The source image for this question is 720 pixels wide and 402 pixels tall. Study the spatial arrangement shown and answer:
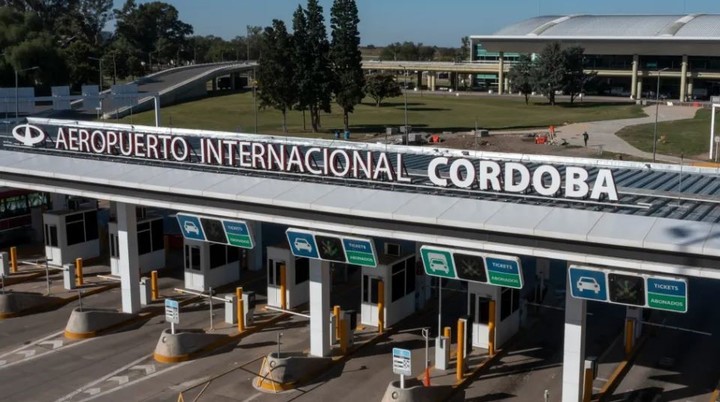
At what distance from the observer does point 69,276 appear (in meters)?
30.8

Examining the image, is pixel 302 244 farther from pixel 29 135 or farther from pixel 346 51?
pixel 346 51

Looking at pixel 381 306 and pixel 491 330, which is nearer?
pixel 491 330

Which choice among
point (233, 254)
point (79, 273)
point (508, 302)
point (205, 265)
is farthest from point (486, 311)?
point (79, 273)

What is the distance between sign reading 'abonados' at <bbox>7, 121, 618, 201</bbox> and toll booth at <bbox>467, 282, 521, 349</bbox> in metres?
3.67

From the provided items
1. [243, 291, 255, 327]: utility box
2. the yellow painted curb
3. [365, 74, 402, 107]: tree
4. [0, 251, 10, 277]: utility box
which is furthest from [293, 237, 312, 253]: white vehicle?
[365, 74, 402, 107]: tree

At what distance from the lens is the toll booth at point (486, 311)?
79.0 ft

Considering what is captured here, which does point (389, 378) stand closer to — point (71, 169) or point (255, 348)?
Answer: point (255, 348)

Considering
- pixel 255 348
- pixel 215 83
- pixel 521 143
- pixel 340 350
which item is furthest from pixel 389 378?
pixel 215 83

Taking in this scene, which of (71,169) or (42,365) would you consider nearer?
(42,365)

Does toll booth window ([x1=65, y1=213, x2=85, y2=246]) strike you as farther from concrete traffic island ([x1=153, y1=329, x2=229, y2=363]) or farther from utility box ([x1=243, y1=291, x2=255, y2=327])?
concrete traffic island ([x1=153, y1=329, x2=229, y2=363])

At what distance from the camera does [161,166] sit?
2761 centimetres

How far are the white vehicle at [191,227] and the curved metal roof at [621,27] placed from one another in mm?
106519

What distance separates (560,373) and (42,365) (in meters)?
14.6

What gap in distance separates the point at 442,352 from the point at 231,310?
7.61 m
